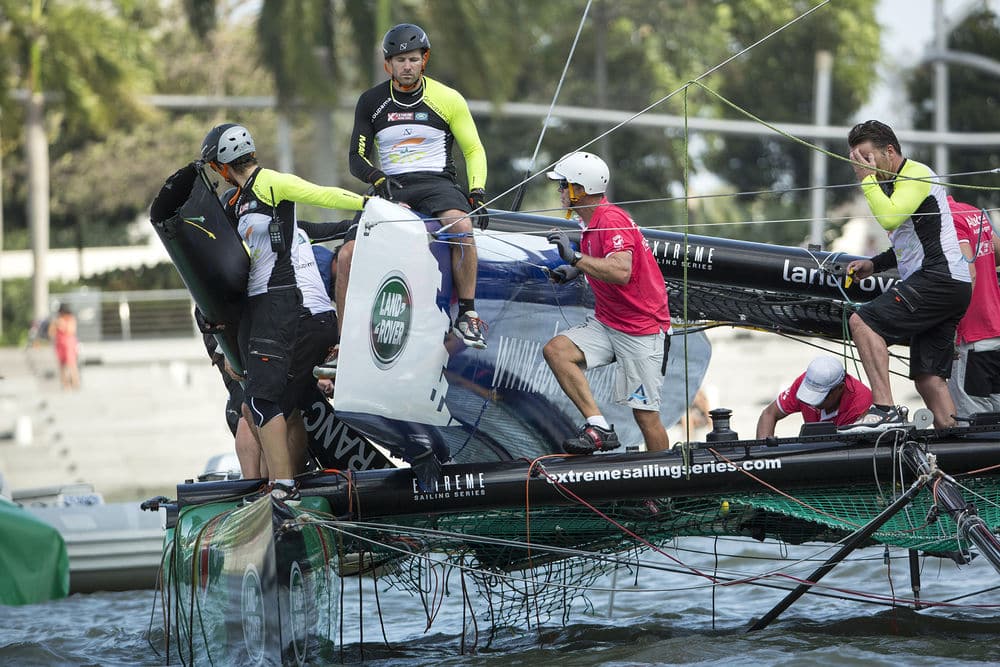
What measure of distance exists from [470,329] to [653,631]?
8.50 ft

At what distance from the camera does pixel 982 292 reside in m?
6.49

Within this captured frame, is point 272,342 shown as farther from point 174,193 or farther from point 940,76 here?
point 940,76

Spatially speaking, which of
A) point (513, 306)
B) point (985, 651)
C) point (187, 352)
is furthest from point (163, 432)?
point (985, 651)

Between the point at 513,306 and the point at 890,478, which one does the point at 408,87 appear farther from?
the point at 890,478

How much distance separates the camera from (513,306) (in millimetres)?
7016

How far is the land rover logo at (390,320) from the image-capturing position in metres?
5.74

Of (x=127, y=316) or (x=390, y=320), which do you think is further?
(x=127, y=316)

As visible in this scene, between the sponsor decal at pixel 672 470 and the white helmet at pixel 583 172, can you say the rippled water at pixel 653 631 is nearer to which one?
the sponsor decal at pixel 672 470

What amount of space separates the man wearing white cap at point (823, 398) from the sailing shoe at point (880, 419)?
649 mm

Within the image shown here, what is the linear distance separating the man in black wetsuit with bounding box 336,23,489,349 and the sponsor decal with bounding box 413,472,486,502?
943 mm

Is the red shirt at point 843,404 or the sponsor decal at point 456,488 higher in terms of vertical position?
the red shirt at point 843,404

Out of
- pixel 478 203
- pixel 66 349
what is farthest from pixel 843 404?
pixel 66 349

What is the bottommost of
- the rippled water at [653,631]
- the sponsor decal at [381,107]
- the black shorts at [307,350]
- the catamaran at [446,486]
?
the rippled water at [653,631]

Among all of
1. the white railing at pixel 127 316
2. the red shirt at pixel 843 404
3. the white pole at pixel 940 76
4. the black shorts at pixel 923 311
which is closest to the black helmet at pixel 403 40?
the black shorts at pixel 923 311
